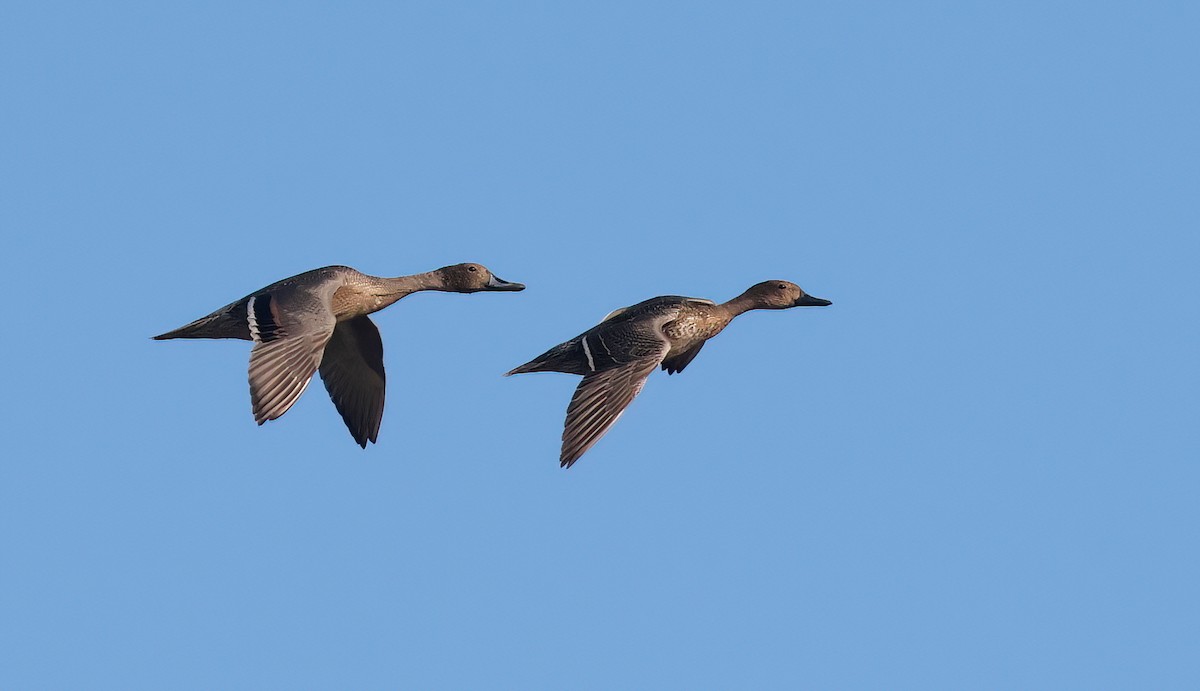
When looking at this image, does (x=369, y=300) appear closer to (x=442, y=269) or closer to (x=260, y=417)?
(x=442, y=269)

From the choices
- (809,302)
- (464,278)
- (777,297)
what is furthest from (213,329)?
(809,302)

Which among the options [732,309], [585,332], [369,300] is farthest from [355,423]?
[732,309]

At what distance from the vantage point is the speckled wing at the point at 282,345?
16.3 metres

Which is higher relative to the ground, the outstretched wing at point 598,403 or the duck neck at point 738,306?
the duck neck at point 738,306

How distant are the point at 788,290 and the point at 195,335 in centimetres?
587

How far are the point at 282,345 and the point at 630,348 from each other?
A: 3.09m

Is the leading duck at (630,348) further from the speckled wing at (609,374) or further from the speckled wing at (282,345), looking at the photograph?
the speckled wing at (282,345)

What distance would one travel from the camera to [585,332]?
1831cm

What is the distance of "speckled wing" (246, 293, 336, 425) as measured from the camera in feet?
53.5

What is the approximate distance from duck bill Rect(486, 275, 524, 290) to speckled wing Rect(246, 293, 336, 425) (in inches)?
92.1

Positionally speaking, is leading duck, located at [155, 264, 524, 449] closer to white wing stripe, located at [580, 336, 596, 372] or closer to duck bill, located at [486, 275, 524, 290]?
duck bill, located at [486, 275, 524, 290]

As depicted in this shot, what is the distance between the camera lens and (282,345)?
1684cm

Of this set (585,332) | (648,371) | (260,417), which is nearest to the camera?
(260,417)

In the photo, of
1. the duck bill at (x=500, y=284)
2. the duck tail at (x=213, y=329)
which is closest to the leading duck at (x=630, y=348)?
the duck bill at (x=500, y=284)
